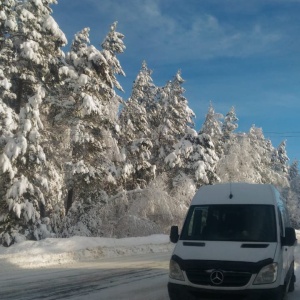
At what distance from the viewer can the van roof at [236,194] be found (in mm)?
7949

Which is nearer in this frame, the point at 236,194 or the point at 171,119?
the point at 236,194

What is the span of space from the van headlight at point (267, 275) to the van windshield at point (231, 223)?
80 centimetres

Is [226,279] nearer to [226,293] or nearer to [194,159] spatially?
[226,293]

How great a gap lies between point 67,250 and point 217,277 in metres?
11.0

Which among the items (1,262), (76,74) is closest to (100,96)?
(76,74)

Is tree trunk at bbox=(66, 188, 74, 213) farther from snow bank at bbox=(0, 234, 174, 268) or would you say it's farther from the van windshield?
the van windshield

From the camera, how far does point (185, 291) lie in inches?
256

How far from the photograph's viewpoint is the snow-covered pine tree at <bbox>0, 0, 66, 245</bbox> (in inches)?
699

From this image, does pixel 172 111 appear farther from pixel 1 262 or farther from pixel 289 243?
pixel 289 243

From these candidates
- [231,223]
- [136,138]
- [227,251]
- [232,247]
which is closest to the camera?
[227,251]

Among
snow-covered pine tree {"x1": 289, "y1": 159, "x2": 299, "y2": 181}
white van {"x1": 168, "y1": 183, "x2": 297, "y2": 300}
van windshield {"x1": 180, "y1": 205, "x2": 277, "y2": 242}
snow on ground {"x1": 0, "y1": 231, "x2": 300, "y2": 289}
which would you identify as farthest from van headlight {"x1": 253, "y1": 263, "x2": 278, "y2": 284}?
snow-covered pine tree {"x1": 289, "y1": 159, "x2": 299, "y2": 181}

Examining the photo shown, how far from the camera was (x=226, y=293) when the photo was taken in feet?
20.6

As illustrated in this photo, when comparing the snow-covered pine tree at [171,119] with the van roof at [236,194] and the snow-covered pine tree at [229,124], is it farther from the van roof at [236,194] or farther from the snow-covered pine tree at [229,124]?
the van roof at [236,194]

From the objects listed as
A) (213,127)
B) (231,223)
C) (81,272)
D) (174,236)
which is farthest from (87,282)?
(213,127)
